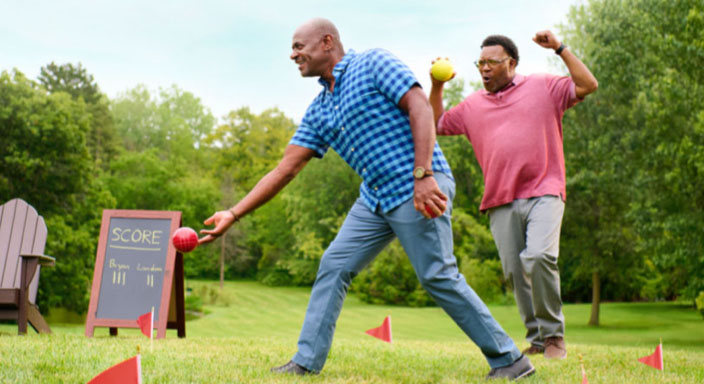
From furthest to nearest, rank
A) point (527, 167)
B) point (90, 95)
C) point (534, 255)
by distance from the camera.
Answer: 1. point (90, 95)
2. point (527, 167)
3. point (534, 255)

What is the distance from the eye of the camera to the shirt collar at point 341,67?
12.1 ft

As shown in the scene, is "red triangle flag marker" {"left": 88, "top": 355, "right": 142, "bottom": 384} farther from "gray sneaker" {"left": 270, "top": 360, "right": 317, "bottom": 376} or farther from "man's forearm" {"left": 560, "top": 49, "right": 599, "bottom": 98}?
"man's forearm" {"left": 560, "top": 49, "right": 599, "bottom": 98}

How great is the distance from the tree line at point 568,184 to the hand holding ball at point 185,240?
1352cm

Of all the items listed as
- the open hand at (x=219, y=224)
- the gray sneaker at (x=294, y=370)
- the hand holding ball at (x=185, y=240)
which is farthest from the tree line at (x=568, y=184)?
the hand holding ball at (x=185, y=240)

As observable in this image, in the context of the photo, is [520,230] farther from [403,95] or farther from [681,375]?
[403,95]

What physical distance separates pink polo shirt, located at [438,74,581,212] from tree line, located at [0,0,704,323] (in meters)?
11.1

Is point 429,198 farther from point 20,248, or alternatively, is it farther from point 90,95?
point 90,95

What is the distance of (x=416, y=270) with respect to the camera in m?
3.59

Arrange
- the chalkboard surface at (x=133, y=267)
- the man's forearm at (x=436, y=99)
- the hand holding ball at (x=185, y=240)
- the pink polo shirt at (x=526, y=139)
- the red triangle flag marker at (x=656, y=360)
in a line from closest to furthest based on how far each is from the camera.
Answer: the hand holding ball at (x=185, y=240) < the red triangle flag marker at (x=656, y=360) < the man's forearm at (x=436, y=99) < the pink polo shirt at (x=526, y=139) < the chalkboard surface at (x=133, y=267)

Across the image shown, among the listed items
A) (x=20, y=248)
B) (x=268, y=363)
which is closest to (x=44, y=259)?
(x=20, y=248)

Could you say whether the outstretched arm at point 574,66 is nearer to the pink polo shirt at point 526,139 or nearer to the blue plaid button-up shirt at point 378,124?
the pink polo shirt at point 526,139

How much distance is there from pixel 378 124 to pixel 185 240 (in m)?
1.19

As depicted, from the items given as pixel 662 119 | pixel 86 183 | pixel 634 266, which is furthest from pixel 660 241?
pixel 86 183

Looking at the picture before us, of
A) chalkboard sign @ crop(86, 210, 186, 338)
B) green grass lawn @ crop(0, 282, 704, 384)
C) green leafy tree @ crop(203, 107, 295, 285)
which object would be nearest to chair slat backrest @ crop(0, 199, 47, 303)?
chalkboard sign @ crop(86, 210, 186, 338)
